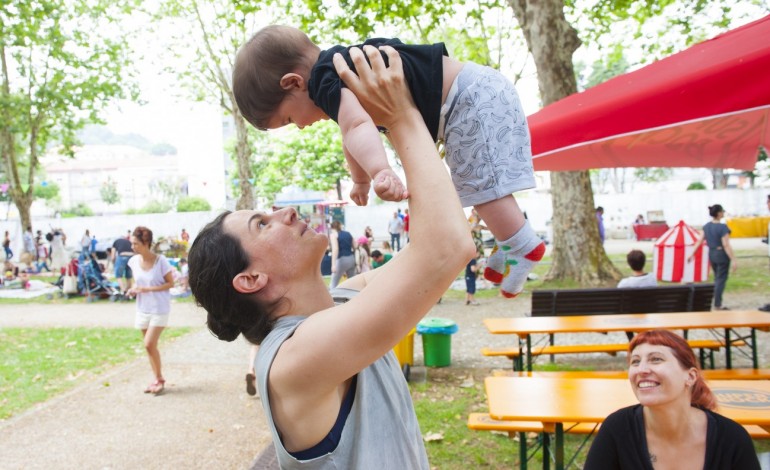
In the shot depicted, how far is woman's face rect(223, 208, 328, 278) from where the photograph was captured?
1689 mm

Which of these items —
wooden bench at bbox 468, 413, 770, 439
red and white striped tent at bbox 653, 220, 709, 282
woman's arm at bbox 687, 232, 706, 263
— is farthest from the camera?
red and white striped tent at bbox 653, 220, 709, 282

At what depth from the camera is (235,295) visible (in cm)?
169

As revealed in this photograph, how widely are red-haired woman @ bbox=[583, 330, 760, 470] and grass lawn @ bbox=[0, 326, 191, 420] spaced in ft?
20.9

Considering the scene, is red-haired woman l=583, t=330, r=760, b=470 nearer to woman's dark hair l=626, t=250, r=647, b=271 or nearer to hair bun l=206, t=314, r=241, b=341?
hair bun l=206, t=314, r=241, b=341

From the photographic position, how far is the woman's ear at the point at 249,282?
1652 mm

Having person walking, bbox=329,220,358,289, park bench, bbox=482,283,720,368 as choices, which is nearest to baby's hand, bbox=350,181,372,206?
park bench, bbox=482,283,720,368

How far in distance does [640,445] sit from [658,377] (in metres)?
0.32

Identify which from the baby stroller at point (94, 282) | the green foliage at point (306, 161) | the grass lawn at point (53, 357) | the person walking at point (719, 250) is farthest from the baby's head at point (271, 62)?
the green foliage at point (306, 161)

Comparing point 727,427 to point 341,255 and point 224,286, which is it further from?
point 341,255

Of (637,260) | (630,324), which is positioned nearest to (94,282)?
(637,260)

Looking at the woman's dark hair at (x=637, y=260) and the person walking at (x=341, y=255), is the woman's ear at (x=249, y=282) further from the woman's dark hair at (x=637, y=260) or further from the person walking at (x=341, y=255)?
Answer: the person walking at (x=341, y=255)

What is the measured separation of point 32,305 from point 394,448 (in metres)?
16.3

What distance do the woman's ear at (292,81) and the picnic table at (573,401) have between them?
2.31 m

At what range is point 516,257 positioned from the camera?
A: 1.88 metres
